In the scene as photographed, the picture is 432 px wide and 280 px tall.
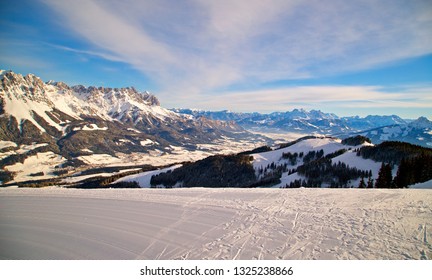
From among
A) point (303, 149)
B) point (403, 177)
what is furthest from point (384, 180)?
point (303, 149)

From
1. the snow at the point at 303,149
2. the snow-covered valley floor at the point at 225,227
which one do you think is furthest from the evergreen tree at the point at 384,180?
the snow at the point at 303,149

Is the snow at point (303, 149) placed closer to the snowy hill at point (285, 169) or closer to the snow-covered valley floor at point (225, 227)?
the snowy hill at point (285, 169)

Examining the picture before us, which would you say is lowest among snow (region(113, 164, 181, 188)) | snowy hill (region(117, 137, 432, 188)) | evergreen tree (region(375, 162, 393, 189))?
snow (region(113, 164, 181, 188))

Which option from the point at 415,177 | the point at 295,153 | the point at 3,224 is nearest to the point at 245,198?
the point at 3,224

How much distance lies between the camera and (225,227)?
1214cm

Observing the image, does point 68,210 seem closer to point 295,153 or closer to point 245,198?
point 245,198

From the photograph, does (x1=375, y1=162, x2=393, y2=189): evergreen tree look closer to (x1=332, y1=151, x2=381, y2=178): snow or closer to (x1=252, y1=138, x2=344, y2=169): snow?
(x1=332, y1=151, x2=381, y2=178): snow

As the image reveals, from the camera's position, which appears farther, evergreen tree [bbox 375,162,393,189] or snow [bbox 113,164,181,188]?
snow [bbox 113,164,181,188]

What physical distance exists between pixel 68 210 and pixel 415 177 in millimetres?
55309

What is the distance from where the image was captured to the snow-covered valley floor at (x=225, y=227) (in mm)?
9773

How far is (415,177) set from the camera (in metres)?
44.4

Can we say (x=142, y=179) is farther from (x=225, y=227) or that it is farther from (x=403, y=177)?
(x=225, y=227)

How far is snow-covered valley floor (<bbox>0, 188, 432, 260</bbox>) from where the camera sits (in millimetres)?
9773

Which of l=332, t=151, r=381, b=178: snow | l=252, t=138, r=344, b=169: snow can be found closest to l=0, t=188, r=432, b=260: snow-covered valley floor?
l=332, t=151, r=381, b=178: snow
